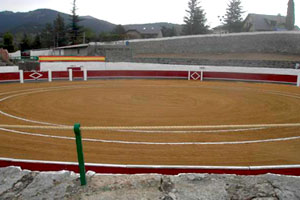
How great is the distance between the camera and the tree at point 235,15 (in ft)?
240

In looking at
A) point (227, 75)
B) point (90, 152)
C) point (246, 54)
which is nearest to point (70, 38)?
point (246, 54)

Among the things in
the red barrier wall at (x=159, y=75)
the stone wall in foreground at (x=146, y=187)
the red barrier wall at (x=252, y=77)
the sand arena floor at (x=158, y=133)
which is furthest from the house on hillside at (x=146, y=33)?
the stone wall in foreground at (x=146, y=187)

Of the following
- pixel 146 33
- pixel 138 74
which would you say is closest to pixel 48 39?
pixel 146 33

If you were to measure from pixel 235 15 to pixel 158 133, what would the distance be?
72338 millimetres

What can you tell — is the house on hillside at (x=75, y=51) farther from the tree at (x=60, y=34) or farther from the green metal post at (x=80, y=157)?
the green metal post at (x=80, y=157)

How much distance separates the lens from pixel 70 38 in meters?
73.4

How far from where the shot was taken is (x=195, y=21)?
72500mm

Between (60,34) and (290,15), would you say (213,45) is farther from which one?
(60,34)

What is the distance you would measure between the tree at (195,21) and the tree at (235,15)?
21.8ft

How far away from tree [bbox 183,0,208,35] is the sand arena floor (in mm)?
60313

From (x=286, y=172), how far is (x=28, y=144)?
22.0ft

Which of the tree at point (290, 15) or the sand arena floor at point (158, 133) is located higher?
the tree at point (290, 15)

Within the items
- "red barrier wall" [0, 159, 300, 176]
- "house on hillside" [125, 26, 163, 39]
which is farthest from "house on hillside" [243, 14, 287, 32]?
"red barrier wall" [0, 159, 300, 176]

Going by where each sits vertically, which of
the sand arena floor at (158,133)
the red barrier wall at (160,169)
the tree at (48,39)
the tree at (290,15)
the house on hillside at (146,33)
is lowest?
the sand arena floor at (158,133)
